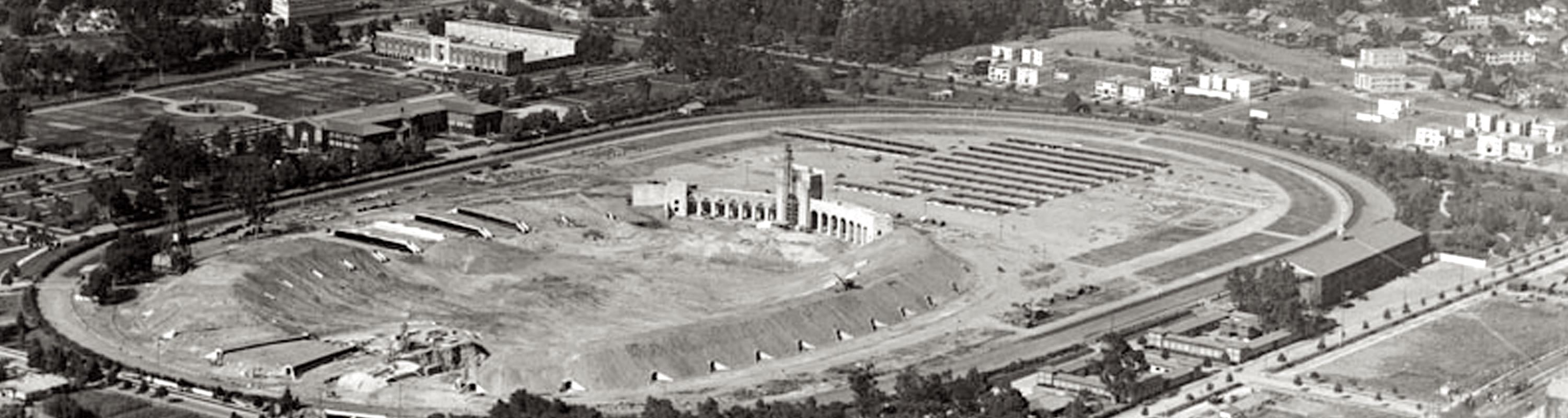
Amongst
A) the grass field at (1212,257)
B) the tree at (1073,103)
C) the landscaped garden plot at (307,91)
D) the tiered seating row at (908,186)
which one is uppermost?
the tree at (1073,103)

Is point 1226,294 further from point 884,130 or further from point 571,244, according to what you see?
point 884,130

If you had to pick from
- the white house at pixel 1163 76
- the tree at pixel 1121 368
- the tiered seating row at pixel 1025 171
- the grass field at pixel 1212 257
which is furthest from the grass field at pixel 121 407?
the white house at pixel 1163 76

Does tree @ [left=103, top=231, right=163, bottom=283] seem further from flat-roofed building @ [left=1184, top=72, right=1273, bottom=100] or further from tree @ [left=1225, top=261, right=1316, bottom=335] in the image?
flat-roofed building @ [left=1184, top=72, right=1273, bottom=100]

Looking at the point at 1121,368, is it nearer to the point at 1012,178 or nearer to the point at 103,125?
the point at 1012,178

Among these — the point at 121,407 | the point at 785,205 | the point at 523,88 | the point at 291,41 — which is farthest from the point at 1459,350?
the point at 291,41

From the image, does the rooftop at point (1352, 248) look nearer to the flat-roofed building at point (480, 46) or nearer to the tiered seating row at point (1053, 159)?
the tiered seating row at point (1053, 159)

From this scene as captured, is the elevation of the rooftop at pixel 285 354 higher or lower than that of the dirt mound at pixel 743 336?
lower
